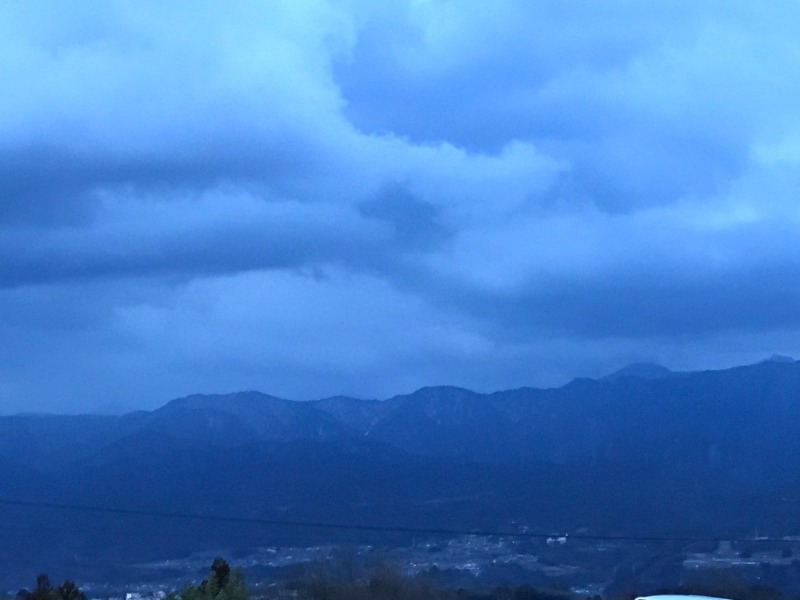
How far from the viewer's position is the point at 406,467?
79.6 m

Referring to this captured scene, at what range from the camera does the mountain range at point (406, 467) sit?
55.6 m

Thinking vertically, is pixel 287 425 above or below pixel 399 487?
above

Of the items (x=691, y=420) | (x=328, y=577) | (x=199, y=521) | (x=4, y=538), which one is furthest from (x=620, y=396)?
(x=328, y=577)

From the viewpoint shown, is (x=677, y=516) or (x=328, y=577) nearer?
(x=328, y=577)

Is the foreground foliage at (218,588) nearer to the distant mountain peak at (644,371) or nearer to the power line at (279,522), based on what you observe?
the power line at (279,522)

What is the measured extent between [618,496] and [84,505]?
2846 centimetres

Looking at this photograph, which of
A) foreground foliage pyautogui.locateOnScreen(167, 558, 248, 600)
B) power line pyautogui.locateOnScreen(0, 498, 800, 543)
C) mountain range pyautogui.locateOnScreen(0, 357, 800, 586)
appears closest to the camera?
foreground foliage pyautogui.locateOnScreen(167, 558, 248, 600)

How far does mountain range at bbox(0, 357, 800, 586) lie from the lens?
5559 cm

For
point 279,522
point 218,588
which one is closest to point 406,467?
point 279,522

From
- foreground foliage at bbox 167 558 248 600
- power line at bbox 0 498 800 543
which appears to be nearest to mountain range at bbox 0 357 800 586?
power line at bbox 0 498 800 543

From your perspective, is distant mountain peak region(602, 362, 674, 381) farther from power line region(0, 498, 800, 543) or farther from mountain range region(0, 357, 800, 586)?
power line region(0, 498, 800, 543)

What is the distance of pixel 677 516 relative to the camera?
5869 cm

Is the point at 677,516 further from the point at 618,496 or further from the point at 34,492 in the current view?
the point at 34,492

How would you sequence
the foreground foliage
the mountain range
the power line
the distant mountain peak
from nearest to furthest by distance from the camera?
the foreground foliage
the mountain range
the power line
the distant mountain peak
